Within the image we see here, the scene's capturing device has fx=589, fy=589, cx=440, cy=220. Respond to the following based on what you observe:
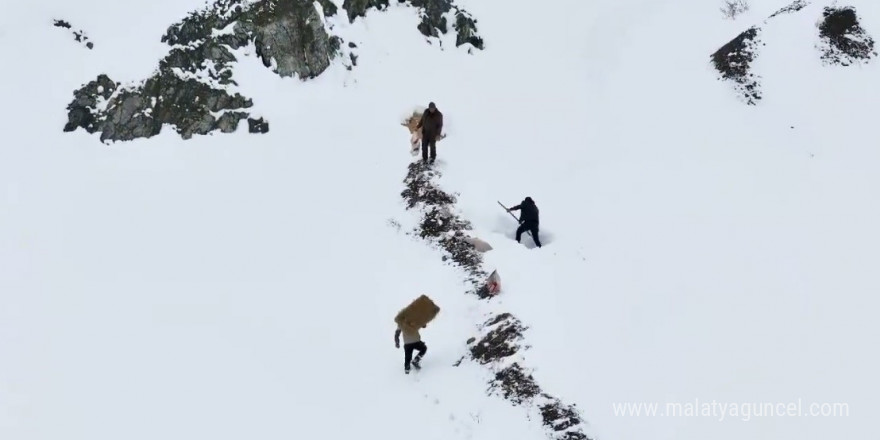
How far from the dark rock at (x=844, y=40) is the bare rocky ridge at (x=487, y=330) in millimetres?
12767

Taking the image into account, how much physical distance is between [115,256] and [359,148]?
802 centimetres

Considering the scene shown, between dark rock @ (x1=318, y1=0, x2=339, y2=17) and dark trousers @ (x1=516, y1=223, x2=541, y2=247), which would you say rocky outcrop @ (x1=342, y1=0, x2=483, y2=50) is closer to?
dark rock @ (x1=318, y1=0, x2=339, y2=17)

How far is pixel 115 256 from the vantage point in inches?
615

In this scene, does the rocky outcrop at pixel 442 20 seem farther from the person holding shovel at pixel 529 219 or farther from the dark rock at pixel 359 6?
the person holding shovel at pixel 529 219

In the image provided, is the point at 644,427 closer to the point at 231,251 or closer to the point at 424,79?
the point at 231,251

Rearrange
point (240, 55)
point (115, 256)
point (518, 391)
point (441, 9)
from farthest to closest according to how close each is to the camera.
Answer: point (441, 9)
point (240, 55)
point (115, 256)
point (518, 391)

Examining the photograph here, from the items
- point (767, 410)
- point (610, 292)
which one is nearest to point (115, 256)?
point (610, 292)

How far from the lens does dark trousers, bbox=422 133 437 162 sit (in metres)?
18.2

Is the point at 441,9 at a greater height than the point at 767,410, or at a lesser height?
greater

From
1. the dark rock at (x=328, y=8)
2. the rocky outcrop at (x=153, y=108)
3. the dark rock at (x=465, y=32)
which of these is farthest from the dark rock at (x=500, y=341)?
the dark rock at (x=328, y=8)

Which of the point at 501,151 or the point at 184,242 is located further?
the point at 501,151

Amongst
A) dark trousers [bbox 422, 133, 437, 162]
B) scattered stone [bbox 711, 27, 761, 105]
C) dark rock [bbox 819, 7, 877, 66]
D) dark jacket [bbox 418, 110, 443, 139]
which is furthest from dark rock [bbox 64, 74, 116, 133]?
dark rock [bbox 819, 7, 877, 66]

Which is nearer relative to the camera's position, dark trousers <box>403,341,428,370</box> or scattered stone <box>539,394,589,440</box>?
scattered stone <box>539,394,589,440</box>

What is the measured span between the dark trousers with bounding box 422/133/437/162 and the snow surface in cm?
103
